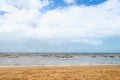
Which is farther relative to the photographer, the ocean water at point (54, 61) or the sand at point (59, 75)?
the ocean water at point (54, 61)

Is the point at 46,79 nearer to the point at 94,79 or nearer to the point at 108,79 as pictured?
the point at 94,79

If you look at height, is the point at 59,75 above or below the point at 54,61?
below

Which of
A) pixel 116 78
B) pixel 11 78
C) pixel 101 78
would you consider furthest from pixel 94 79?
pixel 11 78

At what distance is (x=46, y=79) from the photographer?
14.6m

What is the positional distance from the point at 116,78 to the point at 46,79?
5163mm

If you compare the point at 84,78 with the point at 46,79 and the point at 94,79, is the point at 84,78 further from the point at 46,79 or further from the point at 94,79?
the point at 46,79

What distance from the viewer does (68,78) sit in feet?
49.6

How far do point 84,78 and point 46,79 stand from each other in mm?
2796

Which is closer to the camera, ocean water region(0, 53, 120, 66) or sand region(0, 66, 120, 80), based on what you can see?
sand region(0, 66, 120, 80)

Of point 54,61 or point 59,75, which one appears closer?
point 59,75

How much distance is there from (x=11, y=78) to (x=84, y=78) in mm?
5374

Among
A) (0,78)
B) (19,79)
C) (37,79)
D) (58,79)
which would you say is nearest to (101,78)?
(58,79)

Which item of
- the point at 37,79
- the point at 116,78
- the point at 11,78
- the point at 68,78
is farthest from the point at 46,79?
the point at 116,78

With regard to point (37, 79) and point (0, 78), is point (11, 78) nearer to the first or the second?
point (0, 78)
